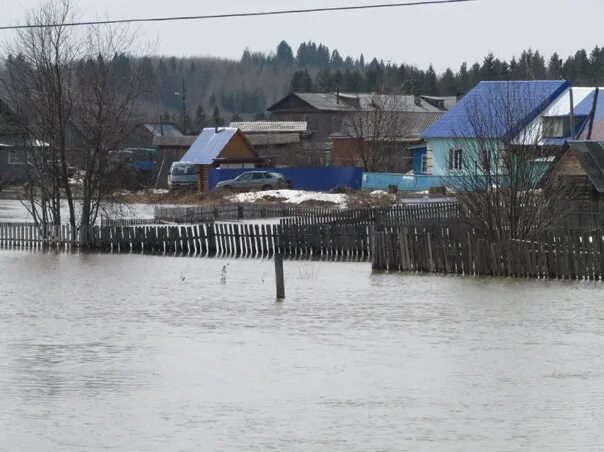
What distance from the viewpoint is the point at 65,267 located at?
37.5 m

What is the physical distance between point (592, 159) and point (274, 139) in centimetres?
6452

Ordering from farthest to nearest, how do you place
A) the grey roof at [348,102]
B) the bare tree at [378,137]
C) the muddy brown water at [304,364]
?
1. the grey roof at [348,102]
2. the bare tree at [378,137]
3. the muddy brown water at [304,364]

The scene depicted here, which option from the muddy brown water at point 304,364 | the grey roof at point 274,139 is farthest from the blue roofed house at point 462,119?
the grey roof at point 274,139

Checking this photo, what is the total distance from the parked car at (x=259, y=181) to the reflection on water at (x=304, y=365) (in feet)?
153

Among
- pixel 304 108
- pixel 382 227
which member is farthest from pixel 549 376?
pixel 304 108

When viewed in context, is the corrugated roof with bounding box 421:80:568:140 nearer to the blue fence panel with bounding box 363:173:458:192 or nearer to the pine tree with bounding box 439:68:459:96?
the blue fence panel with bounding box 363:173:458:192

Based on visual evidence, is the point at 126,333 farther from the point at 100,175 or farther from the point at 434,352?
the point at 100,175

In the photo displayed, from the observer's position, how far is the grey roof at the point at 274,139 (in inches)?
4299

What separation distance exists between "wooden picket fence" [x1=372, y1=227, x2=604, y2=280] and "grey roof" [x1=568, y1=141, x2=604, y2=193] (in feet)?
45.2

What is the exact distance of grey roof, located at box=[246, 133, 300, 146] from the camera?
358ft

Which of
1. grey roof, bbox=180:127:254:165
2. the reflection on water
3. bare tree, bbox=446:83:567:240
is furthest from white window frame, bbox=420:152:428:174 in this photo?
the reflection on water

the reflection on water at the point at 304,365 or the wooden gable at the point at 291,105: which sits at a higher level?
the wooden gable at the point at 291,105

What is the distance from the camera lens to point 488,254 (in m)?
31.2

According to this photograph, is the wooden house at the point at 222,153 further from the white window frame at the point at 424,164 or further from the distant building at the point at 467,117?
the distant building at the point at 467,117
